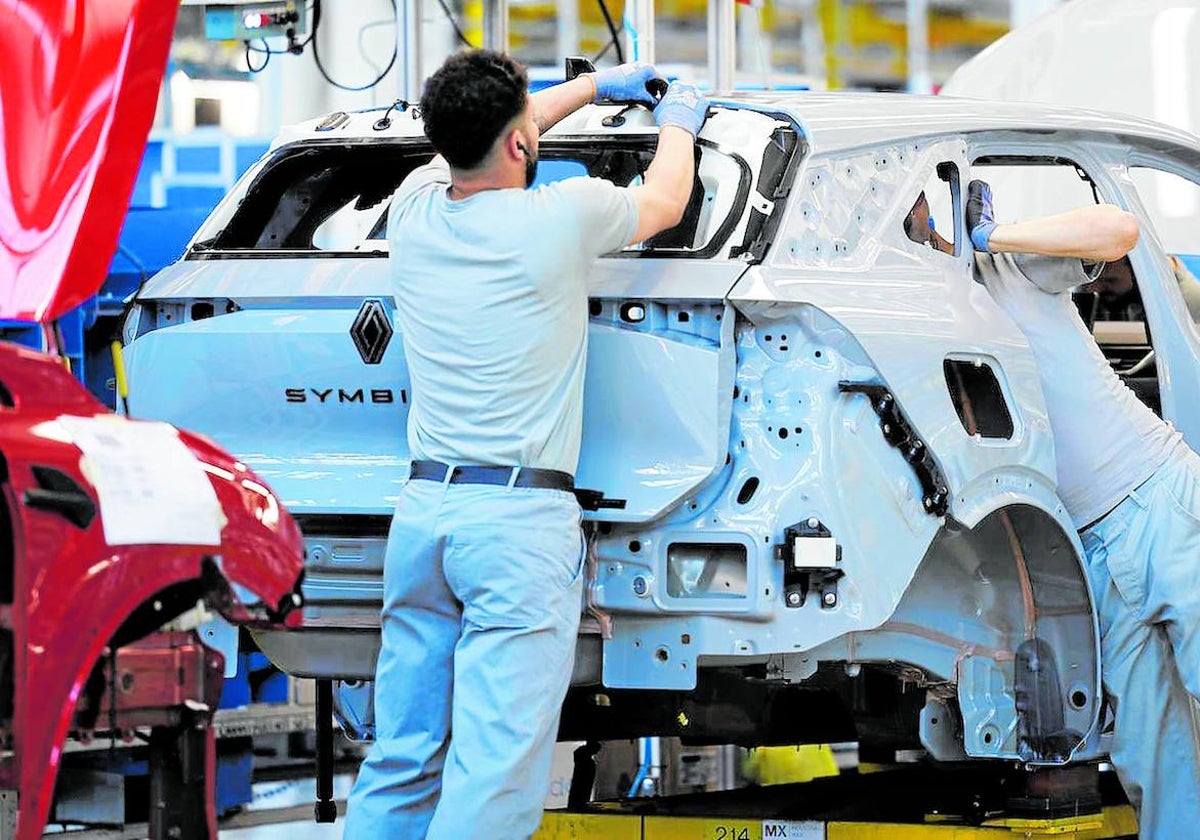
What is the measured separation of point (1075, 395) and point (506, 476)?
1.78m

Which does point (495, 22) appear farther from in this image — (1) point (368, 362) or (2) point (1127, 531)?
(2) point (1127, 531)

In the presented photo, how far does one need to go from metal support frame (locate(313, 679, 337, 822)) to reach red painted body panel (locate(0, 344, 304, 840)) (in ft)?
7.22

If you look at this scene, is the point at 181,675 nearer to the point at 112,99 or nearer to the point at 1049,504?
the point at 112,99

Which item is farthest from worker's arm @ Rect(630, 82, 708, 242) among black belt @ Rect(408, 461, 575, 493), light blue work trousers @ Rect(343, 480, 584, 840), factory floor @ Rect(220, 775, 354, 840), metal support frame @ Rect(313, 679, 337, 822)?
factory floor @ Rect(220, 775, 354, 840)

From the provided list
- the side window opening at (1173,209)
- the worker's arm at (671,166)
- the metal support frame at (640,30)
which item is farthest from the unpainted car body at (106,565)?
the side window opening at (1173,209)

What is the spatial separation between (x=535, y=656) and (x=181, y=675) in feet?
3.59

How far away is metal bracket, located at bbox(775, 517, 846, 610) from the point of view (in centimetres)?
486

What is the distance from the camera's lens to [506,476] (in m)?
4.75

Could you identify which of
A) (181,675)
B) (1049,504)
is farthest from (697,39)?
(181,675)

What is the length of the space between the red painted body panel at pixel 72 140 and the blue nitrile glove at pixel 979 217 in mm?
2167

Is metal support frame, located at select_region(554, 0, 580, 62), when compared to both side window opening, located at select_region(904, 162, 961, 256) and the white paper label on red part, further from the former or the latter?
the white paper label on red part

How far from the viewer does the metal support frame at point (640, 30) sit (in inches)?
317

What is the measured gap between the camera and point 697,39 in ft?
57.0

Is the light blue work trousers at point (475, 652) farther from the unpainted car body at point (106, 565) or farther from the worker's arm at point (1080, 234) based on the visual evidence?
the worker's arm at point (1080, 234)
